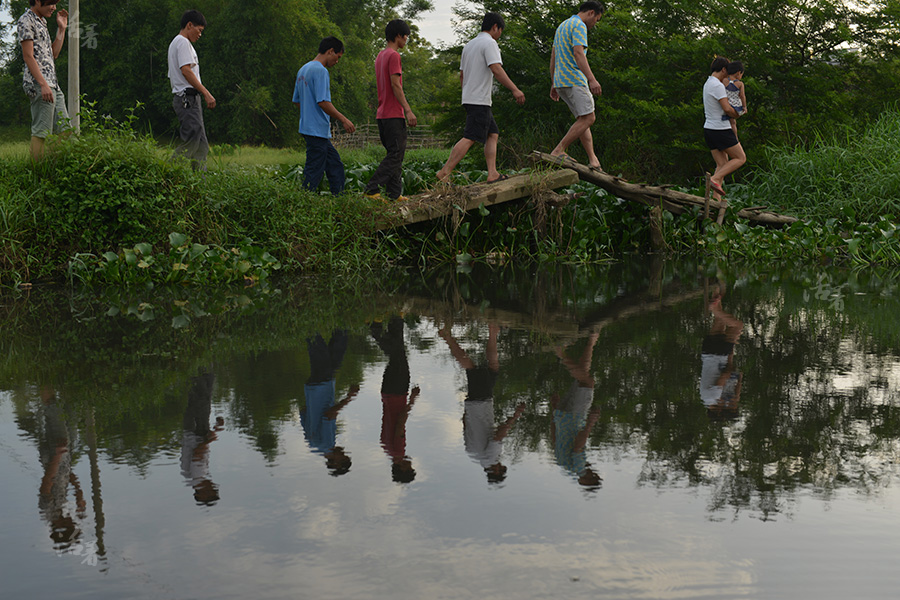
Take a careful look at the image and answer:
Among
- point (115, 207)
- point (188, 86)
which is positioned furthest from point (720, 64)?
point (115, 207)

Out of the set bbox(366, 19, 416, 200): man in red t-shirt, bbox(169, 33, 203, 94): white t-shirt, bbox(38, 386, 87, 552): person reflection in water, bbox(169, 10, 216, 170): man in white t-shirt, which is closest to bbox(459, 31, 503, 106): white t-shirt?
bbox(366, 19, 416, 200): man in red t-shirt

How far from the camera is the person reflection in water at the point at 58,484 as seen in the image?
9.05ft

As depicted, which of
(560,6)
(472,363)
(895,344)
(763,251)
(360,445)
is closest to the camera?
(360,445)

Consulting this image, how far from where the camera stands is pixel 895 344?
5707mm

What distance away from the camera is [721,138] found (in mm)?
12867

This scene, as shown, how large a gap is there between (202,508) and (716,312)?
4.97 m

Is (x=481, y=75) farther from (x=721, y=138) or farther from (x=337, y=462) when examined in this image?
(x=337, y=462)

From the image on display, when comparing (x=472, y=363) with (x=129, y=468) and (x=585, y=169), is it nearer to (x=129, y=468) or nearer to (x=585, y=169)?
(x=129, y=468)

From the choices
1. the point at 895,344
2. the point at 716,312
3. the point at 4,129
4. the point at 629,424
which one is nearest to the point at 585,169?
the point at 716,312

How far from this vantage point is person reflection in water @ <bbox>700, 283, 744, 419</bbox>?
4.20 metres

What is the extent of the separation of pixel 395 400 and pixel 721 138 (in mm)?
9753

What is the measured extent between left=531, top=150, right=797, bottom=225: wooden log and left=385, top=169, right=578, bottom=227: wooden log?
15.7 inches

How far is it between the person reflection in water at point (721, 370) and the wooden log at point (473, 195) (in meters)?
4.39

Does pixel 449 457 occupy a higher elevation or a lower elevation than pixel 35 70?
lower
